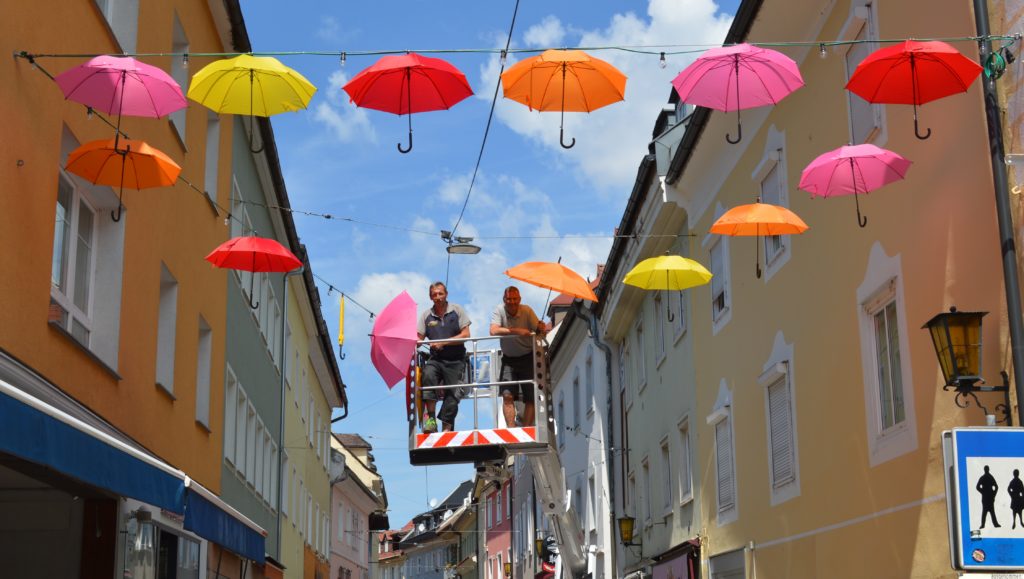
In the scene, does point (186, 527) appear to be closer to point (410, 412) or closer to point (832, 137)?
point (410, 412)

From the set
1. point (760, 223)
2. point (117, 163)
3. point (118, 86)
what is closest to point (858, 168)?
point (760, 223)

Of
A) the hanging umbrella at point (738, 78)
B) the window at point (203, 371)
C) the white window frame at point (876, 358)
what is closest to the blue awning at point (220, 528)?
the window at point (203, 371)

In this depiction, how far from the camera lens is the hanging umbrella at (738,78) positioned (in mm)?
9781

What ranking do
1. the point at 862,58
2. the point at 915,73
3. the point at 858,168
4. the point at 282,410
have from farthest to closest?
the point at 282,410
the point at 862,58
the point at 858,168
the point at 915,73

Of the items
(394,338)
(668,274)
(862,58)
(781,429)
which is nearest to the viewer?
(862,58)

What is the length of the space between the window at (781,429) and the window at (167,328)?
24.4 ft

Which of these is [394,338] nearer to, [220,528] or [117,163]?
[220,528]

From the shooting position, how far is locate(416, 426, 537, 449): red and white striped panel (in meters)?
15.7

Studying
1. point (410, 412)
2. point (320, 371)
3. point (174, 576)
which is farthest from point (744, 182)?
point (320, 371)

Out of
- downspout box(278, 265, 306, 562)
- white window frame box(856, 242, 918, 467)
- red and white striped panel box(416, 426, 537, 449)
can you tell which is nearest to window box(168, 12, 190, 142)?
red and white striped panel box(416, 426, 537, 449)

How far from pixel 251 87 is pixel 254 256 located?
3.02 m

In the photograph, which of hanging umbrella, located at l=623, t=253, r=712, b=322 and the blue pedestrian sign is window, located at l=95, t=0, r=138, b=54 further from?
the blue pedestrian sign

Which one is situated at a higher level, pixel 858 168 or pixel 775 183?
pixel 775 183

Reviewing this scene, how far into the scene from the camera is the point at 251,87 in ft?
31.7
